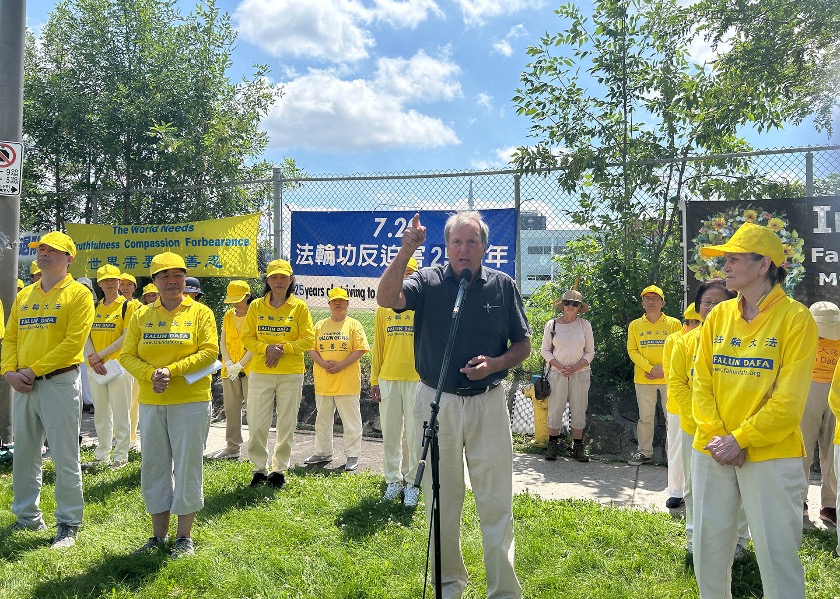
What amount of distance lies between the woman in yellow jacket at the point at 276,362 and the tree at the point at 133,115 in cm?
399

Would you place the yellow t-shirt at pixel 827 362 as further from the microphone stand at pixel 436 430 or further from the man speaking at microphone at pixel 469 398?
the microphone stand at pixel 436 430

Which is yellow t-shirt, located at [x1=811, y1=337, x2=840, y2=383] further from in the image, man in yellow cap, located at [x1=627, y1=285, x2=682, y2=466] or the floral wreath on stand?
man in yellow cap, located at [x1=627, y1=285, x2=682, y2=466]

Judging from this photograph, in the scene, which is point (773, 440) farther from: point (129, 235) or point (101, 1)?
point (101, 1)

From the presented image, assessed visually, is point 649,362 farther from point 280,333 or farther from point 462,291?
point 462,291

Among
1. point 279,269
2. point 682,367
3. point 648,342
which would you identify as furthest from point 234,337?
point 682,367

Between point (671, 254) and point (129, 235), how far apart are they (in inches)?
301

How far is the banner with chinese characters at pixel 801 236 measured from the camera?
6.71 metres

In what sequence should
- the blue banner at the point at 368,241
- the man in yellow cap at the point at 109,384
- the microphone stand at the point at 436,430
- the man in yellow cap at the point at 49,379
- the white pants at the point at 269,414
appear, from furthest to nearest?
the blue banner at the point at 368,241, the man in yellow cap at the point at 109,384, the white pants at the point at 269,414, the man in yellow cap at the point at 49,379, the microphone stand at the point at 436,430

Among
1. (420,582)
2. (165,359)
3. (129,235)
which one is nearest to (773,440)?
(420,582)

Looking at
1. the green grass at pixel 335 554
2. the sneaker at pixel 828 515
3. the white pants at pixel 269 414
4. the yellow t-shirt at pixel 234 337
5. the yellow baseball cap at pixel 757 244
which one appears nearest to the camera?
the yellow baseball cap at pixel 757 244

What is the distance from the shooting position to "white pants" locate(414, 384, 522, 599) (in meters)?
3.70

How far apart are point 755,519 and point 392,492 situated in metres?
3.45

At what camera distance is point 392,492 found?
5.98m

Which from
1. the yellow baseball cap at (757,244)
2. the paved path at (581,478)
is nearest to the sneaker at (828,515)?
the paved path at (581,478)
